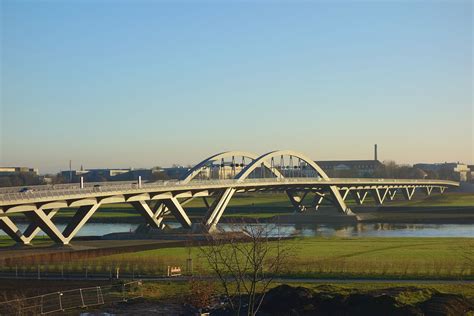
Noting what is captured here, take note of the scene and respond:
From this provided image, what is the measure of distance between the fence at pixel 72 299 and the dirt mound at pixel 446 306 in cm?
1217

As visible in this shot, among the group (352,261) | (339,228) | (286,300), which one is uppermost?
(286,300)

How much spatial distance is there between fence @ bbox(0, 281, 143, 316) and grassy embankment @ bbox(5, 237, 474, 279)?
18.9 feet

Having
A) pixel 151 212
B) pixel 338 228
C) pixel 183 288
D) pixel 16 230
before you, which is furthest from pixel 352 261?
pixel 338 228

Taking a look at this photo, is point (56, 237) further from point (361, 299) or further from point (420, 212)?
point (420, 212)

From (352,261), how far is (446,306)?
1813 cm

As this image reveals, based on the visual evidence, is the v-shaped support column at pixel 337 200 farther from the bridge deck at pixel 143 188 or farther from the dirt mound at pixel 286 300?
the dirt mound at pixel 286 300

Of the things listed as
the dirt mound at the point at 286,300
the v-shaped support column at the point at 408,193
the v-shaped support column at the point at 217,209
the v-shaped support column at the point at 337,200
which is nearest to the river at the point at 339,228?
the v-shaped support column at the point at 217,209

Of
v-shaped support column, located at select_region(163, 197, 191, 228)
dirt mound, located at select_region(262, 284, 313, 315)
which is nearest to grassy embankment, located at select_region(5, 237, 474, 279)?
dirt mound, located at select_region(262, 284, 313, 315)

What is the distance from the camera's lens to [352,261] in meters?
43.4

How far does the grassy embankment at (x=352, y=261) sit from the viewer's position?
124 feet

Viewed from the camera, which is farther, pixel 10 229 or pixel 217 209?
pixel 217 209

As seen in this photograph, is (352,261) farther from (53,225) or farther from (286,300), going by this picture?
(53,225)

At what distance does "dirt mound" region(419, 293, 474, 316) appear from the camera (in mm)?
24984

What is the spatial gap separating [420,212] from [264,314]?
304ft
